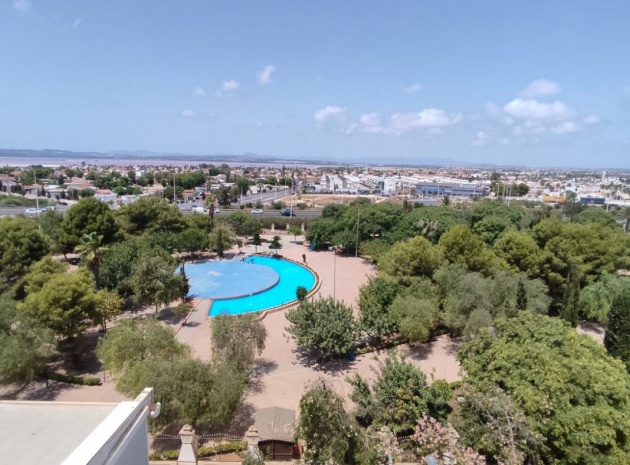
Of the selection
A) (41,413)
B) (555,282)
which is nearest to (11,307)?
(41,413)

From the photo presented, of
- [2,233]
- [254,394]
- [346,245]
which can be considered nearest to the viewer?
[254,394]

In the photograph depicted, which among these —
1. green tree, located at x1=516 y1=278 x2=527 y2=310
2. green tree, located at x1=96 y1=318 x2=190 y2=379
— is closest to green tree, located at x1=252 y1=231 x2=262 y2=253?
green tree, located at x1=96 y1=318 x2=190 y2=379

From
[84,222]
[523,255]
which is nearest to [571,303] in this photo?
[523,255]

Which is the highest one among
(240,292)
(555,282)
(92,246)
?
(92,246)

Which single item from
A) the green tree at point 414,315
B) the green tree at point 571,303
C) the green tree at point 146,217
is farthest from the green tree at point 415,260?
the green tree at point 146,217

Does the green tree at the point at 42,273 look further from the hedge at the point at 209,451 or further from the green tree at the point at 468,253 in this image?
the green tree at the point at 468,253

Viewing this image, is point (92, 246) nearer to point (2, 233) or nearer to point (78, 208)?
point (2, 233)

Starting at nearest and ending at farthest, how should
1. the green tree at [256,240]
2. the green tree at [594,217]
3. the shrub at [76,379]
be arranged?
1. the shrub at [76,379]
2. the green tree at [256,240]
3. the green tree at [594,217]
